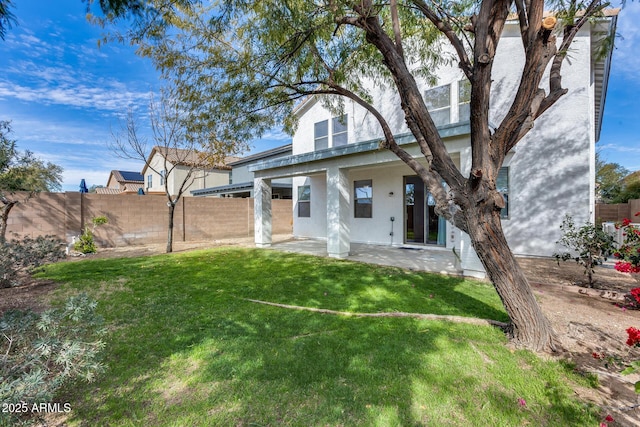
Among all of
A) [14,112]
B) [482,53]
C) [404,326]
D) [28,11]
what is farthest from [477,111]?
[14,112]

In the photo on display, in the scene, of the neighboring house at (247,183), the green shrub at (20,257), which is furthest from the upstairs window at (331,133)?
the green shrub at (20,257)

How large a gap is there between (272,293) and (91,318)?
10.3 ft

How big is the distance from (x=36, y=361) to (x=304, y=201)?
12.6m

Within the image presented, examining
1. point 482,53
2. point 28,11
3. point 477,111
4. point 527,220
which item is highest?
point 28,11

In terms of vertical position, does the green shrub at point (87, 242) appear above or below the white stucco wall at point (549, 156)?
below

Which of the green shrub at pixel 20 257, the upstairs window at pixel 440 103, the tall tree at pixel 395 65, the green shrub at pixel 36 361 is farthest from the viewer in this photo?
the upstairs window at pixel 440 103

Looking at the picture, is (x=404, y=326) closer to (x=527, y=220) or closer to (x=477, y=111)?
(x=477, y=111)

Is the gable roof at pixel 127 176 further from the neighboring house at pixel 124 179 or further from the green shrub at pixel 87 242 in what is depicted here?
the green shrub at pixel 87 242

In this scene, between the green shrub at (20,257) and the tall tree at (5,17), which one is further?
the green shrub at (20,257)

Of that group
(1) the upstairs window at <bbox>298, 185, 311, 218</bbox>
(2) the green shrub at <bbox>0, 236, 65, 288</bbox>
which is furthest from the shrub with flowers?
(1) the upstairs window at <bbox>298, 185, 311, 218</bbox>

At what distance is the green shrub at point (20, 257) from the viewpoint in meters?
5.26

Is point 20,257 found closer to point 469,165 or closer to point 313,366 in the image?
point 313,366

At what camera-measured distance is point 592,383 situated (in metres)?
2.67

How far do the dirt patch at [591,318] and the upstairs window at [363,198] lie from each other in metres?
5.61
